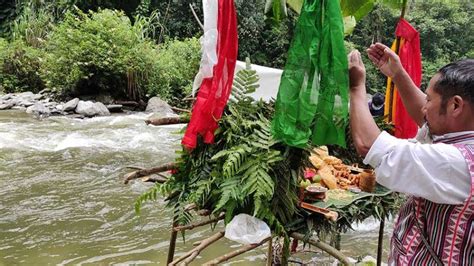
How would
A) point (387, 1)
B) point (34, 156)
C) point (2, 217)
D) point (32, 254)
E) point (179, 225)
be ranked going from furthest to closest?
point (34, 156), point (2, 217), point (32, 254), point (387, 1), point (179, 225)

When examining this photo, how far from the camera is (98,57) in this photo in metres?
12.1

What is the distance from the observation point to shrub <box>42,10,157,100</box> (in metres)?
12.0

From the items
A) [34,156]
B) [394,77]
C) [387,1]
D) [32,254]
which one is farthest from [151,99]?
[394,77]

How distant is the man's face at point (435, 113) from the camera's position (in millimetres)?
1161

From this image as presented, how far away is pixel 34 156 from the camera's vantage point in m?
8.00

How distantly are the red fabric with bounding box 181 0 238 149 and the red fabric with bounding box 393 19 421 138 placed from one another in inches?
58.2

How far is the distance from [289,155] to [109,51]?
36.1 feet

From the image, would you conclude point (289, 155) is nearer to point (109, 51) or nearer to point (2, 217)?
point (2, 217)

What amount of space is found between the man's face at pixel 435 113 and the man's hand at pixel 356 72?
0.24m

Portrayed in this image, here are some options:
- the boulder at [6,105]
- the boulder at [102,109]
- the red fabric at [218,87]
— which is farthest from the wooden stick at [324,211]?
the boulder at [6,105]

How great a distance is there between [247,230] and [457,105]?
1.00 m

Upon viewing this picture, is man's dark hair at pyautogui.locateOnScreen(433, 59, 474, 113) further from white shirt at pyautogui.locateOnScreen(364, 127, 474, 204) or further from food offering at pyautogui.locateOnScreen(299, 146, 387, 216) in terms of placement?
food offering at pyautogui.locateOnScreen(299, 146, 387, 216)

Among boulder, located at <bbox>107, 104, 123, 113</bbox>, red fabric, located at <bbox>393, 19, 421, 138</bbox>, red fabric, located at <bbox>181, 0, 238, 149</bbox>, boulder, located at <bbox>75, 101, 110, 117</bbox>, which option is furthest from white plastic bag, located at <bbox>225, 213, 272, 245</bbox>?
boulder, located at <bbox>107, 104, 123, 113</bbox>

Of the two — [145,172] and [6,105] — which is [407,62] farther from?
[6,105]
